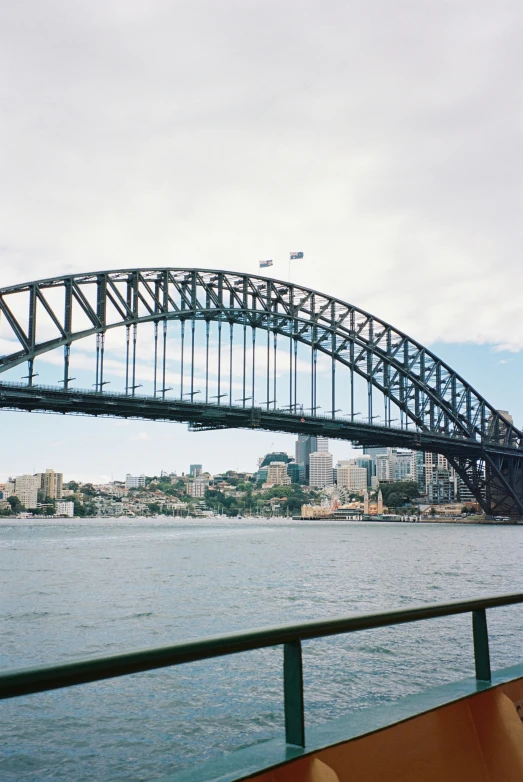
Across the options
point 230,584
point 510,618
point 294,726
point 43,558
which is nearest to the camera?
point 294,726

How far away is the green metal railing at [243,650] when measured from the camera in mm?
2049

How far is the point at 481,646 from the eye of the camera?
3.80 metres

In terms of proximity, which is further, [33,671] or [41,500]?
[41,500]

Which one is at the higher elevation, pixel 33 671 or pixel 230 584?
pixel 33 671

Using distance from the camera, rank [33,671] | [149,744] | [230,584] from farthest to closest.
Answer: [230,584], [149,744], [33,671]

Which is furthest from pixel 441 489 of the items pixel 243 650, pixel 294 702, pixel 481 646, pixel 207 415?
pixel 243 650

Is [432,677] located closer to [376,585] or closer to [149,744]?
[149,744]

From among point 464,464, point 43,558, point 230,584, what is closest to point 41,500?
point 464,464

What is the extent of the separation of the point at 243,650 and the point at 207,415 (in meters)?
60.3

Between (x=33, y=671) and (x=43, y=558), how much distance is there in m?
40.0

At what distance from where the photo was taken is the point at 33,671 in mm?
2039

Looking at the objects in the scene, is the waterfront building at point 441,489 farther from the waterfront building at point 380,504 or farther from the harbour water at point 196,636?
the harbour water at point 196,636

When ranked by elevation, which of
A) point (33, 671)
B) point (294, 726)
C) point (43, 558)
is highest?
point (33, 671)

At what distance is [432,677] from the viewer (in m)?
12.8
